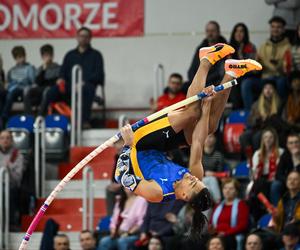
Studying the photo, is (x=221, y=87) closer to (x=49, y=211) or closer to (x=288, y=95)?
(x=288, y=95)

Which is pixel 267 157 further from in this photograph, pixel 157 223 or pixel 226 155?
pixel 157 223

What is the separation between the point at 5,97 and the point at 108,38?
6.67 feet

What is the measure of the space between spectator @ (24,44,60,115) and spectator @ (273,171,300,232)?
15.1ft

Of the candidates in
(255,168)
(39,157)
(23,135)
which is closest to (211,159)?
(255,168)

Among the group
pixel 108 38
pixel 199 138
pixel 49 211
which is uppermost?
pixel 108 38

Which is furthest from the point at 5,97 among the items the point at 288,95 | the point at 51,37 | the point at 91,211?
the point at 288,95

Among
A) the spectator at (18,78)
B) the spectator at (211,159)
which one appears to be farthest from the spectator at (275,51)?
the spectator at (18,78)

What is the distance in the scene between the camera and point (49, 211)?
16.6 meters

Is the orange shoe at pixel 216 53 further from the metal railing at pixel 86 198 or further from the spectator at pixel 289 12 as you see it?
the spectator at pixel 289 12

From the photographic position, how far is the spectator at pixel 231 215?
1439cm

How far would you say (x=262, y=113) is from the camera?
15.8m

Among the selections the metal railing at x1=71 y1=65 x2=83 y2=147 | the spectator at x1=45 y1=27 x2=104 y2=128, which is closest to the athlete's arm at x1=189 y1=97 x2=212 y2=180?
the metal railing at x1=71 y1=65 x2=83 y2=147

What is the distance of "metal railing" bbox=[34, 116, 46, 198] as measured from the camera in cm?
1647

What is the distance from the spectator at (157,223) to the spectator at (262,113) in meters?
1.39
